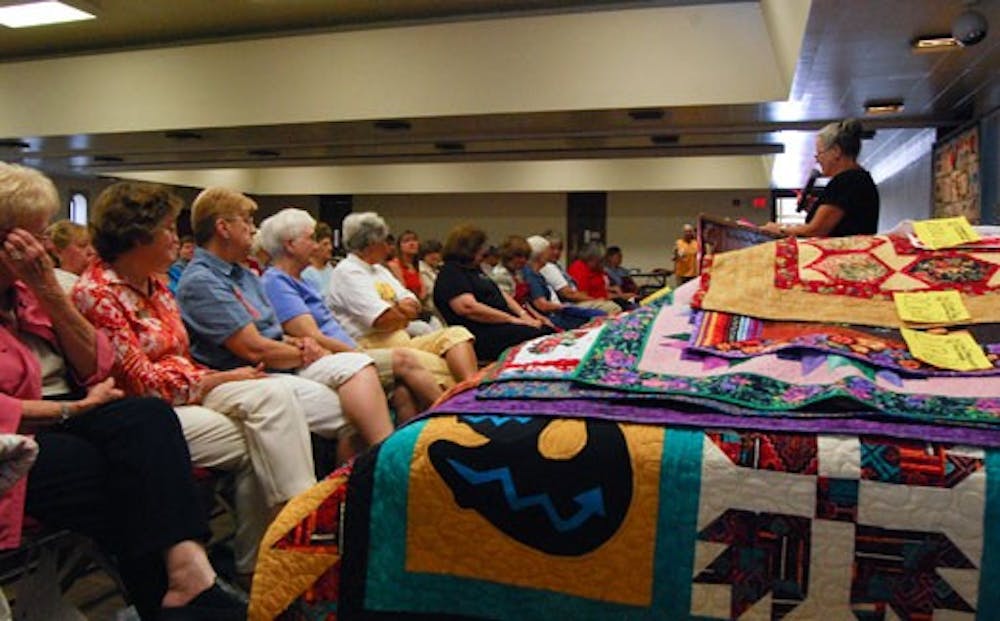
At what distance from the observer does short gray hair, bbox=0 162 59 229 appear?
1.64 m

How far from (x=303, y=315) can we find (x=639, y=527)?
6.53 feet

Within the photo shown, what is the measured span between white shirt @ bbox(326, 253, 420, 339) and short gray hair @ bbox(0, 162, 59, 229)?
65.5 inches

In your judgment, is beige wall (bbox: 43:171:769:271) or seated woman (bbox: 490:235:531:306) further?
beige wall (bbox: 43:171:769:271)

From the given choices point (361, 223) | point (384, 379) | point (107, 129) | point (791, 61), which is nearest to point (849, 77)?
point (791, 61)

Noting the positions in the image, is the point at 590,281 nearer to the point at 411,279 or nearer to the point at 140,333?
the point at 411,279

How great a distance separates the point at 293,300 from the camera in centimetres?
287

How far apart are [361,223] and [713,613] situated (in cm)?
271

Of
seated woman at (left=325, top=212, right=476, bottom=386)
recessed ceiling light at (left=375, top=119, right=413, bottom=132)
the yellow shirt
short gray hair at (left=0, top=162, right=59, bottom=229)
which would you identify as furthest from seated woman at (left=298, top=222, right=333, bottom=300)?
the yellow shirt

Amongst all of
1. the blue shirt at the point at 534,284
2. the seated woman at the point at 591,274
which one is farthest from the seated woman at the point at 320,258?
the seated woman at the point at 591,274

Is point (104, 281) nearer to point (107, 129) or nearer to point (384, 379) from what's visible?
point (384, 379)

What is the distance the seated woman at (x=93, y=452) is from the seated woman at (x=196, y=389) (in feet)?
0.80

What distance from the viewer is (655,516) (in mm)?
1112

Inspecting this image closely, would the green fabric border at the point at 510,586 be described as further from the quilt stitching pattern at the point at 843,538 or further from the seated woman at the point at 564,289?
the seated woman at the point at 564,289

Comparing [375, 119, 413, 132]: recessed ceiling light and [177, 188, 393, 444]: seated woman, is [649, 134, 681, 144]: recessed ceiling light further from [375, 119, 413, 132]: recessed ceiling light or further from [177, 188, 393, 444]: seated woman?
[177, 188, 393, 444]: seated woman
